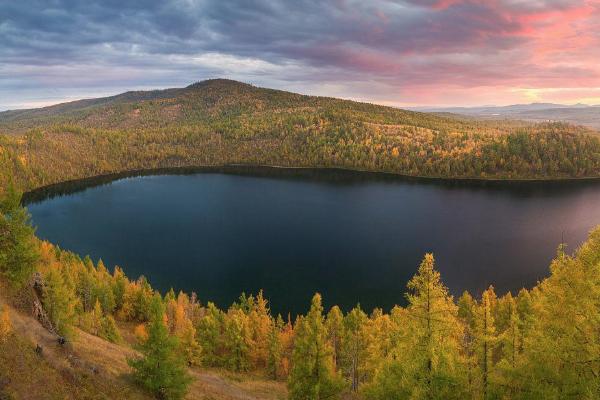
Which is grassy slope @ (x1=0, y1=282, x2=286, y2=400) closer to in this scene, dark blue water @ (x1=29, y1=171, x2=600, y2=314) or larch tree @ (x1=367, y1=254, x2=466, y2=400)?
larch tree @ (x1=367, y1=254, x2=466, y2=400)

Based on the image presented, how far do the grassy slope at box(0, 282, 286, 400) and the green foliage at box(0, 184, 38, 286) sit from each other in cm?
391

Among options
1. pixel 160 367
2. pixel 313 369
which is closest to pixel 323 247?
pixel 313 369

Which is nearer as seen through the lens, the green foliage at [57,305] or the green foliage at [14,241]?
the green foliage at [14,241]

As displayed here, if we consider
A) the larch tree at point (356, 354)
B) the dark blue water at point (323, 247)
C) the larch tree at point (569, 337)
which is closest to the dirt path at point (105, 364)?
the larch tree at point (356, 354)

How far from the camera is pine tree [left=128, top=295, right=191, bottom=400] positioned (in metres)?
38.4

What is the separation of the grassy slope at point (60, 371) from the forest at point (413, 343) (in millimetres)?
1811

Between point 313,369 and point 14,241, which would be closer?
point 313,369

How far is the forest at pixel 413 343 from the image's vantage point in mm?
24777

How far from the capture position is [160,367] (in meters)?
38.9

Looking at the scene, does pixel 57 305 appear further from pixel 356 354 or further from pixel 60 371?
pixel 356 354

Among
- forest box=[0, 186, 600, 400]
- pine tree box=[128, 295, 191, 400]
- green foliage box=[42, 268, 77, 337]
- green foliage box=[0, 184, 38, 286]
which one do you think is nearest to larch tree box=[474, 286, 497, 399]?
forest box=[0, 186, 600, 400]

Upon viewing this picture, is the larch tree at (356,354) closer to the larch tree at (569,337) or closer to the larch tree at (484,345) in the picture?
the larch tree at (484,345)

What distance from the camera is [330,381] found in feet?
131

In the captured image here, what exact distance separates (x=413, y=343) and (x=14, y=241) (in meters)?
46.9
